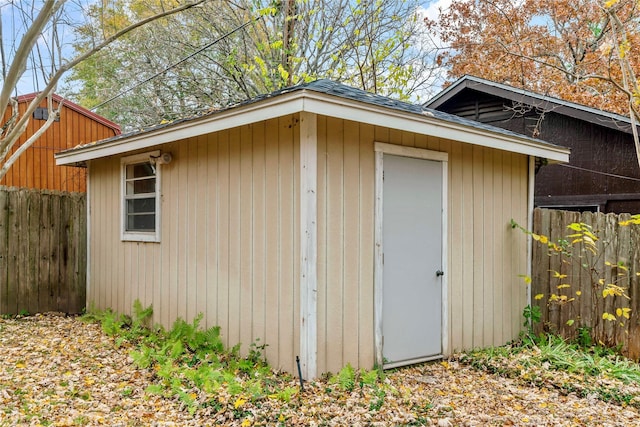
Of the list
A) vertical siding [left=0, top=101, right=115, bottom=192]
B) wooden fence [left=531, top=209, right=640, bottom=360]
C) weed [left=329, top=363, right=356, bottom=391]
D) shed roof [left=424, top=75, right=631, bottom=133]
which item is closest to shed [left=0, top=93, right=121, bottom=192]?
vertical siding [left=0, top=101, right=115, bottom=192]

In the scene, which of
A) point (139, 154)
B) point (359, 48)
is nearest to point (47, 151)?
point (139, 154)

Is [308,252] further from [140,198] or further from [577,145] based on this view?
[577,145]

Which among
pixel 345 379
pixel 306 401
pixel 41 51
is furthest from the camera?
pixel 41 51

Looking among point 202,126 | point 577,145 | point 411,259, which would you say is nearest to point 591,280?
point 411,259

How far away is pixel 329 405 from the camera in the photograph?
11.8 ft

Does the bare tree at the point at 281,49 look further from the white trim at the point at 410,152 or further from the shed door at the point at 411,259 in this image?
the shed door at the point at 411,259

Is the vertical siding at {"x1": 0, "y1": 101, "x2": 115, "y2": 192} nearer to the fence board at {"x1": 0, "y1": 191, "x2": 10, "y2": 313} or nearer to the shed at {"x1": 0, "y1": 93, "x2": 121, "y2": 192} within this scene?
the shed at {"x1": 0, "y1": 93, "x2": 121, "y2": 192}

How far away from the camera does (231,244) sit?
4.77m

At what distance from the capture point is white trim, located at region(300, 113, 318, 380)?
397cm

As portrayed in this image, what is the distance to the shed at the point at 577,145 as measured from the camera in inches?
292

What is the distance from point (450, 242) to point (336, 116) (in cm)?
204

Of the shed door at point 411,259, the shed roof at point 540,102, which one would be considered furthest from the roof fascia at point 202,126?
the shed roof at point 540,102

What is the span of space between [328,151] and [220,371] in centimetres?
207

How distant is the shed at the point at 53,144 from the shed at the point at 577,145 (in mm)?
7838
